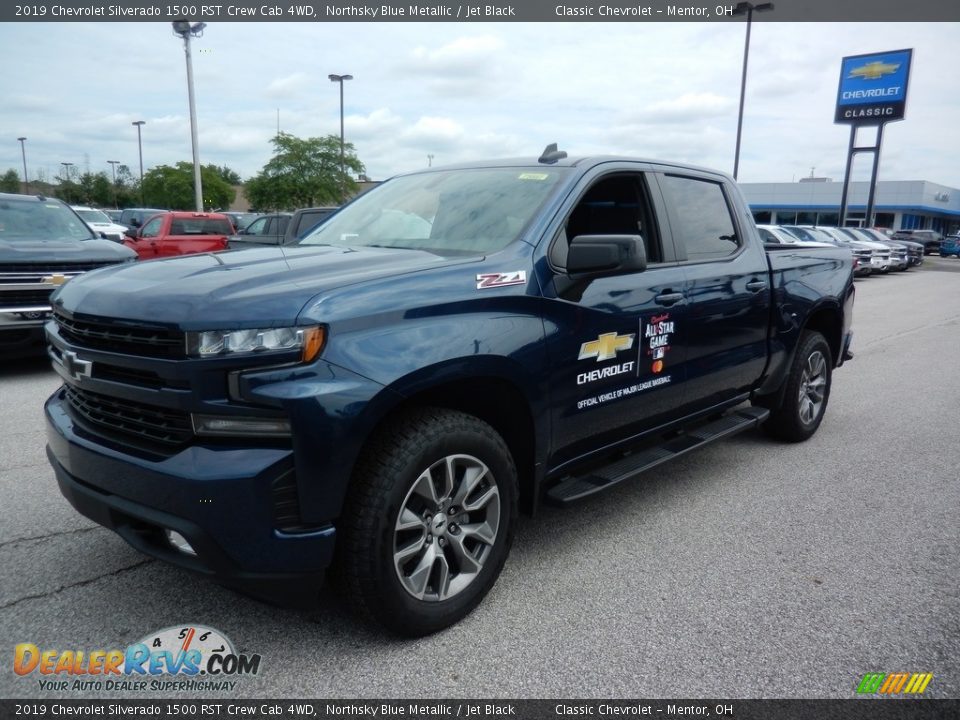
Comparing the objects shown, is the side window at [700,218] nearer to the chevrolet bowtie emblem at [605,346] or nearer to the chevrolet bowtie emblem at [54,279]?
the chevrolet bowtie emblem at [605,346]

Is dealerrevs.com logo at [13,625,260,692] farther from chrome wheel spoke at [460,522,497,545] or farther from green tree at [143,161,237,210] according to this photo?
green tree at [143,161,237,210]

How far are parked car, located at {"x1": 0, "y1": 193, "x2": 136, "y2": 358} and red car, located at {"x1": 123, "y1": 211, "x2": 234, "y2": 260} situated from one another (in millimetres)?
7386

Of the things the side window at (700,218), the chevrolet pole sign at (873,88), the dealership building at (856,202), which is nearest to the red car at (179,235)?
the side window at (700,218)

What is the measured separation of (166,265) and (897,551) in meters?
3.68

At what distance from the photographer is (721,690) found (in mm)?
2523

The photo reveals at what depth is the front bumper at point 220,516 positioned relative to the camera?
232 centimetres

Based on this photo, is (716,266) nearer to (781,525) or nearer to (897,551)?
(781,525)

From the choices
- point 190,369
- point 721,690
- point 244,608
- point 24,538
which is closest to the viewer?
point 190,369

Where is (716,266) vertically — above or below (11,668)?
above

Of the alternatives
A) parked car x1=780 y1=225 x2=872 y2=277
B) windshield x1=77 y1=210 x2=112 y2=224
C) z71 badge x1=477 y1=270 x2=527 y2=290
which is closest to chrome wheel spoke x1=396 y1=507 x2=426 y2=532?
z71 badge x1=477 y1=270 x2=527 y2=290

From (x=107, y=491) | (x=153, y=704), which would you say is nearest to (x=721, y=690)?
(x=153, y=704)

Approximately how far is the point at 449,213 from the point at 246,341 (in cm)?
156

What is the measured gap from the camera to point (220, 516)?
2332mm

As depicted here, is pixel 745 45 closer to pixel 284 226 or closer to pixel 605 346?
pixel 284 226
